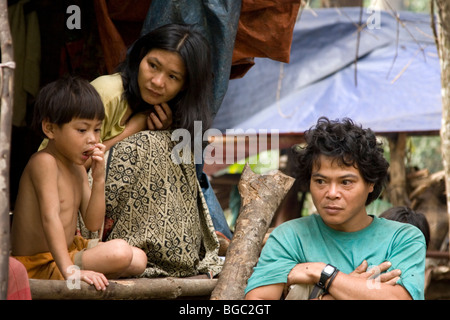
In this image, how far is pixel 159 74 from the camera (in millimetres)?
3740

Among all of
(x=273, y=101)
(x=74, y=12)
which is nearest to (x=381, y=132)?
(x=273, y=101)

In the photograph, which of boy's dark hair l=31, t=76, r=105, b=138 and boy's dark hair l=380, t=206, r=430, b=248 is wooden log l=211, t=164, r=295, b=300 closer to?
boy's dark hair l=380, t=206, r=430, b=248

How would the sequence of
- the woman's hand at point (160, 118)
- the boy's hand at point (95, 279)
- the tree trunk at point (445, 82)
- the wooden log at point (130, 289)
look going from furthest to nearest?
the tree trunk at point (445, 82), the woman's hand at point (160, 118), the boy's hand at point (95, 279), the wooden log at point (130, 289)

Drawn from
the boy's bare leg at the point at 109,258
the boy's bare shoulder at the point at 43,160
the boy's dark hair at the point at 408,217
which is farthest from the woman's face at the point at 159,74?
the boy's dark hair at the point at 408,217

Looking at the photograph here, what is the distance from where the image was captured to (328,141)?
10.4 ft

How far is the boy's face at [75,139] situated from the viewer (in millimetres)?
3141

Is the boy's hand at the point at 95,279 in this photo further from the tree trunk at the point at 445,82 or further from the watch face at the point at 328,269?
the tree trunk at the point at 445,82

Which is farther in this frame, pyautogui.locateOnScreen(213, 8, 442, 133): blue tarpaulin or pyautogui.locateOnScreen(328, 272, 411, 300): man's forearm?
pyautogui.locateOnScreen(213, 8, 442, 133): blue tarpaulin

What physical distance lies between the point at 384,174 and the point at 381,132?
4099 mm

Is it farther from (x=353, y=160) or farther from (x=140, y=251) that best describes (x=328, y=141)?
(x=140, y=251)

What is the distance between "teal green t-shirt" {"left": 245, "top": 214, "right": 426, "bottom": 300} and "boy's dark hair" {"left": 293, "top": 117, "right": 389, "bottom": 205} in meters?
0.23

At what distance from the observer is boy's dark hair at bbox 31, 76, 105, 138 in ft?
10.3

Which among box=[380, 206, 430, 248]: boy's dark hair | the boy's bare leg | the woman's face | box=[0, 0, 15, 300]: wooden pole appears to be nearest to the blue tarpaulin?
box=[380, 206, 430, 248]: boy's dark hair

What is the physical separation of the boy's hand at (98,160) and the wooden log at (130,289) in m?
0.48
